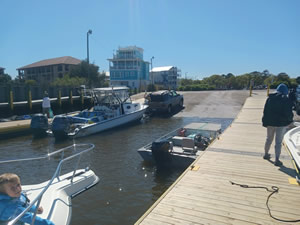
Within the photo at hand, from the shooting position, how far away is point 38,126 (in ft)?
41.1

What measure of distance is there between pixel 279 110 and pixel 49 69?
7200 centimetres

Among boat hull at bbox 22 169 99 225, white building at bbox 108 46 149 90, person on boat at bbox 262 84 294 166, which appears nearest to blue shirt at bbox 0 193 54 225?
boat hull at bbox 22 169 99 225

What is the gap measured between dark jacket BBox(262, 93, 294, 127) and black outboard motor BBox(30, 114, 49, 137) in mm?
11830

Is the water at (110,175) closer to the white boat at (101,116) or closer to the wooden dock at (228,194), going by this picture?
the white boat at (101,116)

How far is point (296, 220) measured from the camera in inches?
128

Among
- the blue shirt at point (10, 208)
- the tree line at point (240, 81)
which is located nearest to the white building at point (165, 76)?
the tree line at point (240, 81)

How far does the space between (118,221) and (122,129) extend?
422 inches

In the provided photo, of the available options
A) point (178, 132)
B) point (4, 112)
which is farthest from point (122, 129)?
point (4, 112)

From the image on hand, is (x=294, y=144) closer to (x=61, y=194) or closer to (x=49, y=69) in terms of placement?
(x=61, y=194)

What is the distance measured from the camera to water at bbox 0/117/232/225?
5328 mm

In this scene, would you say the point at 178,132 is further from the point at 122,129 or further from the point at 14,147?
the point at 14,147

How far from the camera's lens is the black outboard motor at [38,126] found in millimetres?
12542

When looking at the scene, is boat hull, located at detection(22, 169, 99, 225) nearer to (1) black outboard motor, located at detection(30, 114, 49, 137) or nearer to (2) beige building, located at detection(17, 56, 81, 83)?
(1) black outboard motor, located at detection(30, 114, 49, 137)

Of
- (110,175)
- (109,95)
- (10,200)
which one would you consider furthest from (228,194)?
(109,95)
